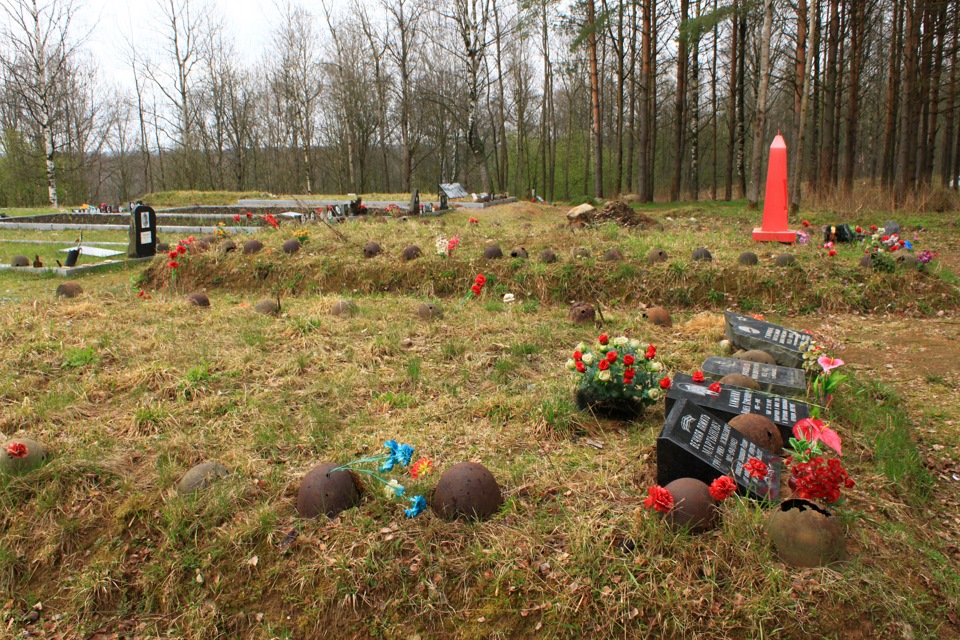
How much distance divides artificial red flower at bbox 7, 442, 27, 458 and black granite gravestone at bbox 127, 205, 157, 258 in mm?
9256

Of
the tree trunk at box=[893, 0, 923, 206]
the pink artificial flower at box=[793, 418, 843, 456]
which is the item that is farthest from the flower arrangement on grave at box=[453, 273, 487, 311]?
the tree trunk at box=[893, 0, 923, 206]

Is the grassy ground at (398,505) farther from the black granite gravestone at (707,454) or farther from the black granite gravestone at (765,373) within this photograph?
the black granite gravestone at (765,373)

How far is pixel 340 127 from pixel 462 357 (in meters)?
34.2

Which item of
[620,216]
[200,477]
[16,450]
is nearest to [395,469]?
[200,477]

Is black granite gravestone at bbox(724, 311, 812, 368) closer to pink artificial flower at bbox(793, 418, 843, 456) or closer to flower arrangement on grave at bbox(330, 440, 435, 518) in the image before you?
pink artificial flower at bbox(793, 418, 843, 456)

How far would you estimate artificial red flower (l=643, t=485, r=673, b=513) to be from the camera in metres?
2.68

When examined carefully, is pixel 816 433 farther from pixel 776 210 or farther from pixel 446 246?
pixel 776 210

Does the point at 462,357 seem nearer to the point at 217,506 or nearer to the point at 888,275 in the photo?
the point at 217,506

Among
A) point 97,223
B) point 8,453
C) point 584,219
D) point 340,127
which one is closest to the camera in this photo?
point 8,453

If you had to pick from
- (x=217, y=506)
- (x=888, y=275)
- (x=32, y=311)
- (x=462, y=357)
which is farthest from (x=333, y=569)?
(x=888, y=275)

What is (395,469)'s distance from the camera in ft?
10.9

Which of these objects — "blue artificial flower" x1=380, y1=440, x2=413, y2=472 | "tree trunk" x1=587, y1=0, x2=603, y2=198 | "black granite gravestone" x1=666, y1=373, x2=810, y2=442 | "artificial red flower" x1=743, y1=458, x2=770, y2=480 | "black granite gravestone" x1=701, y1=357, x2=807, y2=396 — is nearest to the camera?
"artificial red flower" x1=743, y1=458, x2=770, y2=480

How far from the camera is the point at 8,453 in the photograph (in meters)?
Answer: 3.32

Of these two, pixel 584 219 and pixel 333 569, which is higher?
pixel 584 219
